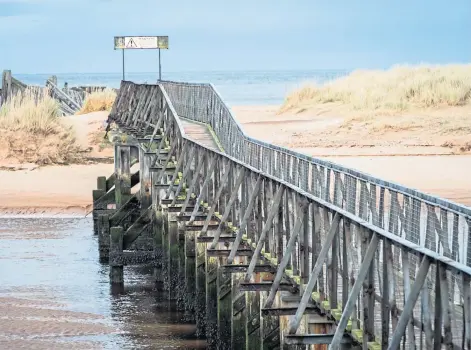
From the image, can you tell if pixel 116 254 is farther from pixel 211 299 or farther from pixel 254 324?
pixel 254 324

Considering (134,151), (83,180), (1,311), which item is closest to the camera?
(1,311)

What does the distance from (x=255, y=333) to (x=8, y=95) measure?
38145 mm

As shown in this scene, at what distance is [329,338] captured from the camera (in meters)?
10.4

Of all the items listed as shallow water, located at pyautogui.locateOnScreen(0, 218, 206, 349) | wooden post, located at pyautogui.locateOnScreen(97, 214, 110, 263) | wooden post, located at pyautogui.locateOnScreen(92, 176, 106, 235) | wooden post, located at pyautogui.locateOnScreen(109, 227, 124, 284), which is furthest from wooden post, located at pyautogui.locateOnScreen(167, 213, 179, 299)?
wooden post, located at pyautogui.locateOnScreen(92, 176, 106, 235)

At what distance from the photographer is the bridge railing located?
976 cm

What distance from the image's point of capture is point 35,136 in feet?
139

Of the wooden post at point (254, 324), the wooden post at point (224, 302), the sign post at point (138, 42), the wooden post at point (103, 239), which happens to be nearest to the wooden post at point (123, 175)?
the wooden post at point (103, 239)

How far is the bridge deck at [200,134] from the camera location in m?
23.2

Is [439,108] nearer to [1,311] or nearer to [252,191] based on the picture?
[1,311]

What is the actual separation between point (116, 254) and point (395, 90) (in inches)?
1014

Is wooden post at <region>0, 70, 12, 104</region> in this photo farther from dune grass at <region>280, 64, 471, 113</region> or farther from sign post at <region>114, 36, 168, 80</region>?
sign post at <region>114, 36, 168, 80</region>

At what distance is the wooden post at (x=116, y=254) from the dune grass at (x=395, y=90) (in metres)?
22.3

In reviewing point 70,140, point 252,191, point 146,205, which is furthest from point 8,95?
point 252,191

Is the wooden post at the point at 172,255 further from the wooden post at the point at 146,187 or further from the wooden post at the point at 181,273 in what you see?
the wooden post at the point at 146,187
